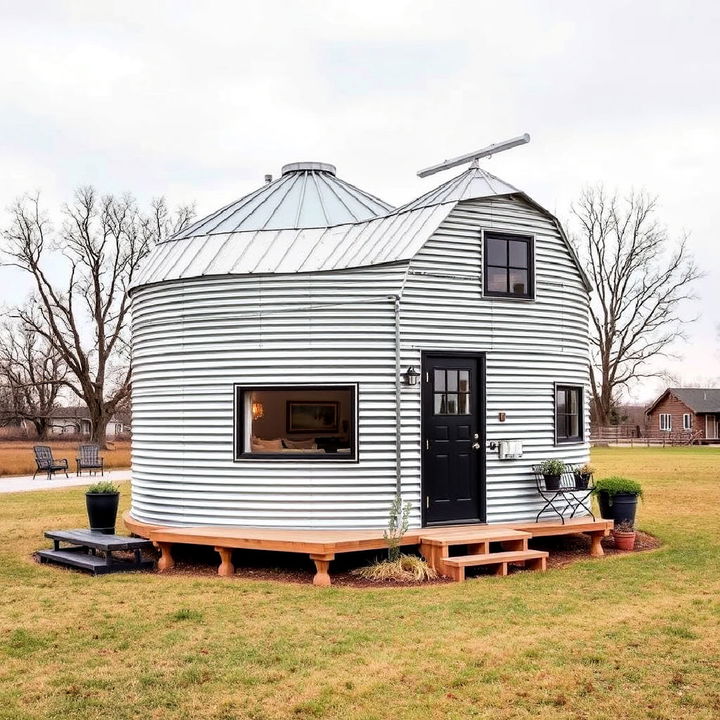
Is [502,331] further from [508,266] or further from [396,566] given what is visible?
[396,566]

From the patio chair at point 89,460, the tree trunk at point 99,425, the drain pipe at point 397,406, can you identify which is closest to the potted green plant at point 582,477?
the drain pipe at point 397,406

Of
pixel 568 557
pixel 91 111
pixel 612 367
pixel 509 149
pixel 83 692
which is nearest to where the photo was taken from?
pixel 83 692

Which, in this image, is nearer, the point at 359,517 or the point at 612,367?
the point at 359,517

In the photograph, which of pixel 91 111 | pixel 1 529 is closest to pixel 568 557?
pixel 1 529

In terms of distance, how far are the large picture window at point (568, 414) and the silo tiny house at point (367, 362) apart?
8 centimetres

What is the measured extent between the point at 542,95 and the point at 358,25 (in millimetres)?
3499

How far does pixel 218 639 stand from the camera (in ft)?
24.1

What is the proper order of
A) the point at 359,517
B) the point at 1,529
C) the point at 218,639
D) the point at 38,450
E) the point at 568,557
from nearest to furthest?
1. the point at 218,639
2. the point at 359,517
3. the point at 568,557
4. the point at 1,529
5. the point at 38,450

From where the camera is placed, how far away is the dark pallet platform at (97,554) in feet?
34.4

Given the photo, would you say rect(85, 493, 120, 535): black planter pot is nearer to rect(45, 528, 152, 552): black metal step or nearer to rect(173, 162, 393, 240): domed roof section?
rect(45, 528, 152, 552): black metal step

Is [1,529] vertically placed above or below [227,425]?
below

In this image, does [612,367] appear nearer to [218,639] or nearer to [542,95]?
[542,95]

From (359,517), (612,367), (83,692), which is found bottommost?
(83,692)

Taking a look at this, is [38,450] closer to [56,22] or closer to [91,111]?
[91,111]
